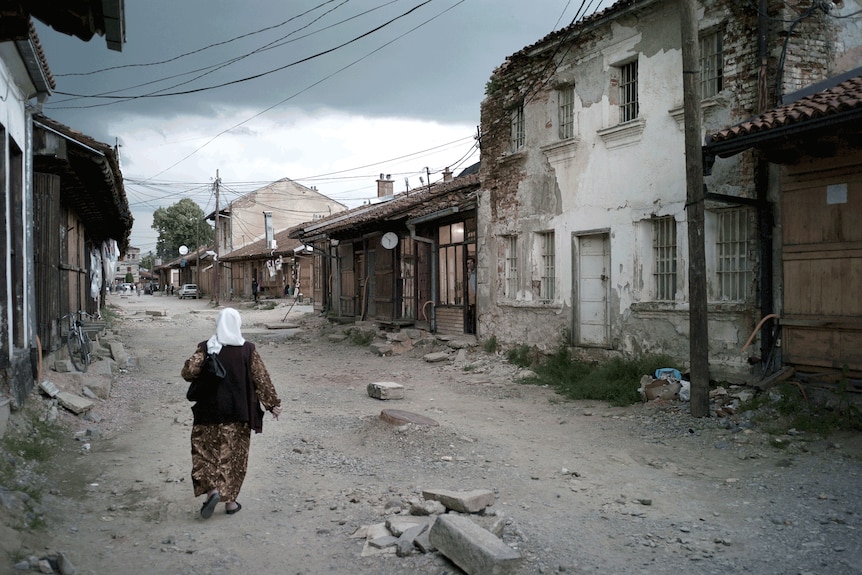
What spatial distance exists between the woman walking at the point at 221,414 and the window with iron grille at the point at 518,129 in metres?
9.39

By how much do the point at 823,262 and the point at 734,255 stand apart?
4.28ft

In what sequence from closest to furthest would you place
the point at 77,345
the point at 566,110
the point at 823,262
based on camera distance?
the point at 823,262 < the point at 77,345 < the point at 566,110

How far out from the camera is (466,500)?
465cm

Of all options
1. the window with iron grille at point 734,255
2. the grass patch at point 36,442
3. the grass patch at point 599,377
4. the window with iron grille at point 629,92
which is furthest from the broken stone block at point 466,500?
the window with iron grille at point 629,92

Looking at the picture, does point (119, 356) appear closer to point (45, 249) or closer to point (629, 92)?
point (45, 249)

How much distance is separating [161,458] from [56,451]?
996 millimetres

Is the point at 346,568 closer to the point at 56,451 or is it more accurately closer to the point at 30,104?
the point at 56,451

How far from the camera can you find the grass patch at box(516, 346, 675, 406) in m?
9.44

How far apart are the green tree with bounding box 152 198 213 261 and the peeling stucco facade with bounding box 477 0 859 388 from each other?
55.9 metres

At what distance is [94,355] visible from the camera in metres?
12.4

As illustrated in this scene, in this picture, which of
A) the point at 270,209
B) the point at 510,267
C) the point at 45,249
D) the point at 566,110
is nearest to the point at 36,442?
the point at 45,249

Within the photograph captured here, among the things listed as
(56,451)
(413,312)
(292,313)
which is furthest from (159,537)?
(292,313)

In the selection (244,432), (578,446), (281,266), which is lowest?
(578,446)

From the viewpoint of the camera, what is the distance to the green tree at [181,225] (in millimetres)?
64375
